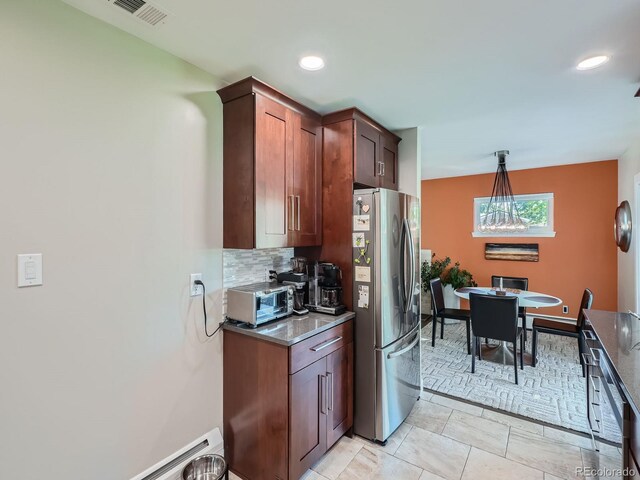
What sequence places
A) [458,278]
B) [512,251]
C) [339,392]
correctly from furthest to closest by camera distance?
[458,278], [512,251], [339,392]

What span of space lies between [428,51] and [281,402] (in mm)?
2118

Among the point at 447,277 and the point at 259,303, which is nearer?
the point at 259,303

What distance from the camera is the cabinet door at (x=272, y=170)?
196 cm

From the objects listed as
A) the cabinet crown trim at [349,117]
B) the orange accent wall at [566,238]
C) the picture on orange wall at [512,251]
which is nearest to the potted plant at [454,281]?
the orange accent wall at [566,238]

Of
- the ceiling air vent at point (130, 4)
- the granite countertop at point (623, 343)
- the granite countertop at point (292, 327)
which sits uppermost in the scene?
the ceiling air vent at point (130, 4)

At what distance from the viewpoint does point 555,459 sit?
2.06 metres

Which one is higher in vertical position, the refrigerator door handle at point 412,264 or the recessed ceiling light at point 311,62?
the recessed ceiling light at point 311,62

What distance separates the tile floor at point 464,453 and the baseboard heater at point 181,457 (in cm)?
61

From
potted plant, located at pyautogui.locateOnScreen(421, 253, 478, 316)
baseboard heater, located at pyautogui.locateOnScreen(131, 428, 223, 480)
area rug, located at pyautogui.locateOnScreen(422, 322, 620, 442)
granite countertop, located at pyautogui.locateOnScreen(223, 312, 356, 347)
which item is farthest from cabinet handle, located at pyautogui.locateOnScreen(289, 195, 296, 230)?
potted plant, located at pyautogui.locateOnScreen(421, 253, 478, 316)

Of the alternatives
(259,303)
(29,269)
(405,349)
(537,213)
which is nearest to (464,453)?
(405,349)

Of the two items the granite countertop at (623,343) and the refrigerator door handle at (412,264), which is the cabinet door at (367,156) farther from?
the granite countertop at (623,343)

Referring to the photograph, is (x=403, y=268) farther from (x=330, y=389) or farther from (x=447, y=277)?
(x=447, y=277)

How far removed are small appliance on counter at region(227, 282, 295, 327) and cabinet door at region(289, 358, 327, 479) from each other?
1.34ft

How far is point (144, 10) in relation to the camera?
143 cm
